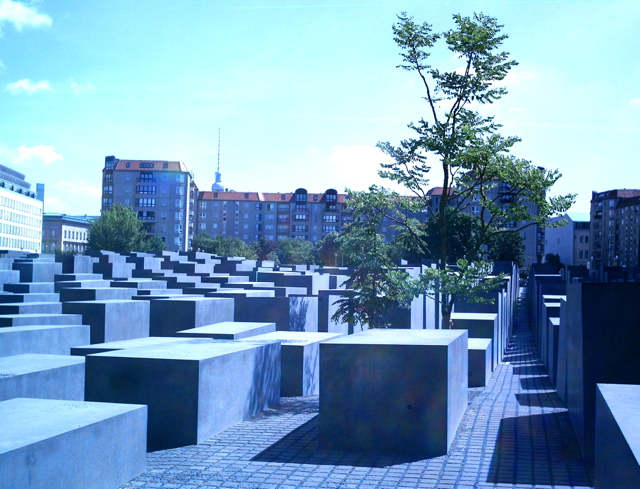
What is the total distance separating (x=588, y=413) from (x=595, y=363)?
0.57 m

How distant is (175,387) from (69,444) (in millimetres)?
2542

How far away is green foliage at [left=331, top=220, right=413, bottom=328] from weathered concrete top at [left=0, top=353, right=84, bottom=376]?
315 inches

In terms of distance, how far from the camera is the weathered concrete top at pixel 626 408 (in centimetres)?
408

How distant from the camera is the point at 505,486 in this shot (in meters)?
6.21

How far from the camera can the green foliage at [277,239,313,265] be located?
274 ft

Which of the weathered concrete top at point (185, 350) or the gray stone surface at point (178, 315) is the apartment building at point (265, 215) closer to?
the gray stone surface at point (178, 315)

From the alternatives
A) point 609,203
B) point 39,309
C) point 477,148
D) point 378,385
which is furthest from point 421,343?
point 609,203

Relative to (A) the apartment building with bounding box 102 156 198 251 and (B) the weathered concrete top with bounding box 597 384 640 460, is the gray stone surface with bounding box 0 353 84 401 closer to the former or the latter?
(B) the weathered concrete top with bounding box 597 384 640 460

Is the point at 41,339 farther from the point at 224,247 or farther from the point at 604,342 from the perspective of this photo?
the point at 224,247

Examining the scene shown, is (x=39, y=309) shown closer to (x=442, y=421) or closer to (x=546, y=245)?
(x=442, y=421)

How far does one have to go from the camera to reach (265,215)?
380 feet

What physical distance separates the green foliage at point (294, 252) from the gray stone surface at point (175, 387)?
74.0 meters

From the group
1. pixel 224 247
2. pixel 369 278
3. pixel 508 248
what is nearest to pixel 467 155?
pixel 369 278

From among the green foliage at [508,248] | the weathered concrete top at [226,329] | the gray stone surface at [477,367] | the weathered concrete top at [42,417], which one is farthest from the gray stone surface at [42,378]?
the green foliage at [508,248]
